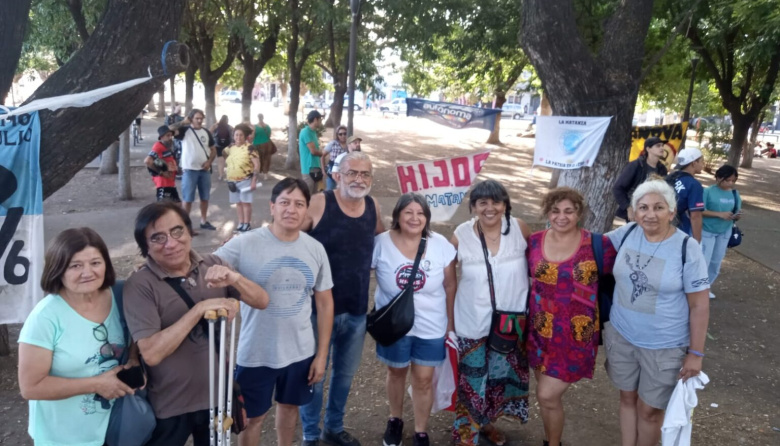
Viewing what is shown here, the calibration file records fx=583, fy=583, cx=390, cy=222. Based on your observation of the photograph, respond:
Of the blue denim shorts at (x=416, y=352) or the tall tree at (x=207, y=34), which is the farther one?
the tall tree at (x=207, y=34)

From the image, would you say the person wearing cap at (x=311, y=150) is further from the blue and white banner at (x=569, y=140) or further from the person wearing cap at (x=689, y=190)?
the person wearing cap at (x=689, y=190)

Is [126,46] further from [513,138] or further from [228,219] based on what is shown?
[513,138]

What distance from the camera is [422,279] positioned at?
130 inches

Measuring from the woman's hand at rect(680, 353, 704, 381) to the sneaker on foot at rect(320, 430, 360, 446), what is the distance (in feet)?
6.35

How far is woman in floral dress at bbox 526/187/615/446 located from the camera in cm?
322

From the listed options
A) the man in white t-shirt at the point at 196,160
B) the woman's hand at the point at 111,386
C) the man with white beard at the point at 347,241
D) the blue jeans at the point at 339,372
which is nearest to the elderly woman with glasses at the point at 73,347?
the woman's hand at the point at 111,386

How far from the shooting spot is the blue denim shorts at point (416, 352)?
338cm

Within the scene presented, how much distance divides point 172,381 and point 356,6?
263 inches

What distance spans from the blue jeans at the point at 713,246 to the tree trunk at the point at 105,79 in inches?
215

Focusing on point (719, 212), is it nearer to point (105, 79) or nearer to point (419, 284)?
point (419, 284)

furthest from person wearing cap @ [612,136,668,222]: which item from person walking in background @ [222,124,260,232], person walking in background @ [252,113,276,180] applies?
person walking in background @ [252,113,276,180]

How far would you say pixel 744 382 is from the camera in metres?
4.80

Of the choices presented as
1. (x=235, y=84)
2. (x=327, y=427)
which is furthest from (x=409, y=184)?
(x=235, y=84)

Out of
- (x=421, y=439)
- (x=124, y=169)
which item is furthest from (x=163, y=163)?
(x=421, y=439)
